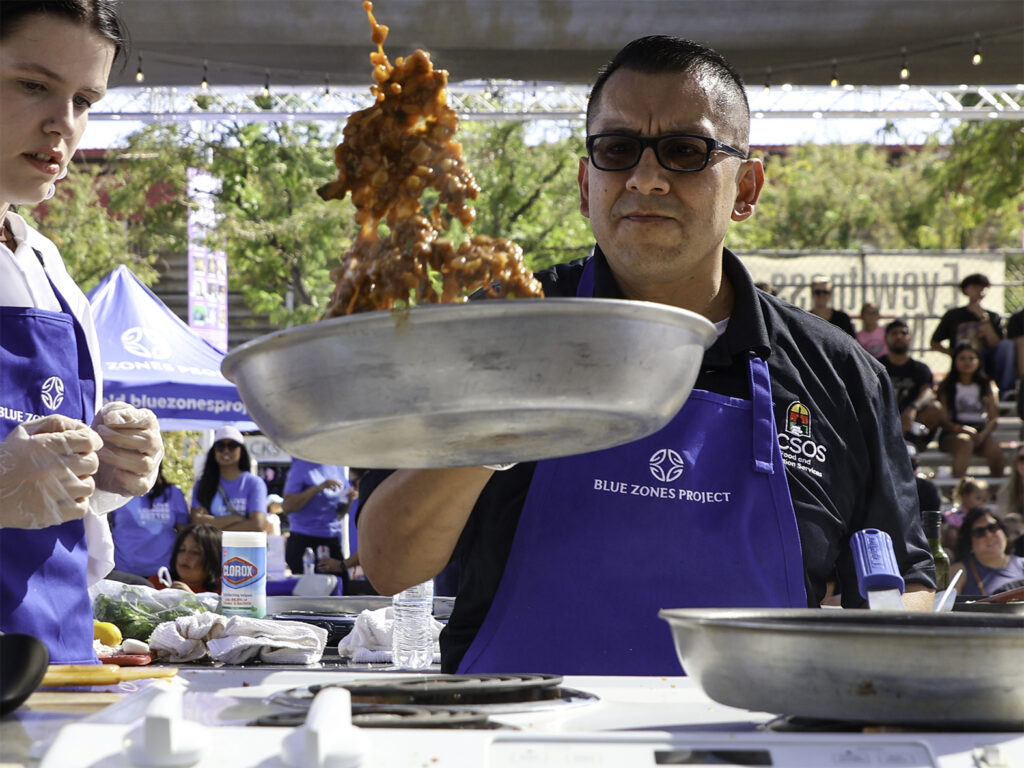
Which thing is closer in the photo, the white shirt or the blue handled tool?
the blue handled tool

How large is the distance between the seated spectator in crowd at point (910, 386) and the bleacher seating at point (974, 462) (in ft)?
0.79

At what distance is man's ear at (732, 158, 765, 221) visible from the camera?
2254 mm

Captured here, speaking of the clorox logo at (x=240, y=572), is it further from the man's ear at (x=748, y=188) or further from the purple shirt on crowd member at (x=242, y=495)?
the purple shirt on crowd member at (x=242, y=495)

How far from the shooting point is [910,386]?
1128cm

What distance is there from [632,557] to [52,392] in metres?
1.12

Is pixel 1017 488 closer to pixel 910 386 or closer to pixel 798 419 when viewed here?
pixel 910 386

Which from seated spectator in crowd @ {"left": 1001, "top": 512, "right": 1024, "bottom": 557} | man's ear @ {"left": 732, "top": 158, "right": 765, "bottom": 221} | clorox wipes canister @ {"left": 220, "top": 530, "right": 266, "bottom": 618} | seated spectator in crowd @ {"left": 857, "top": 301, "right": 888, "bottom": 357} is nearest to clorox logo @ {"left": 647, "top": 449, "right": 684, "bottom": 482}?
man's ear @ {"left": 732, "top": 158, "right": 765, "bottom": 221}

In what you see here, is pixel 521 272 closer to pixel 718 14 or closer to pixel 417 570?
pixel 417 570

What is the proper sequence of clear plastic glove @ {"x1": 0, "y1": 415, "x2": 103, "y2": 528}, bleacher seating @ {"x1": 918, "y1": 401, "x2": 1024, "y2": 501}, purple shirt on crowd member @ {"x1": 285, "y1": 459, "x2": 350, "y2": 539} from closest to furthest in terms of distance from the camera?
1. clear plastic glove @ {"x1": 0, "y1": 415, "x2": 103, "y2": 528}
2. purple shirt on crowd member @ {"x1": 285, "y1": 459, "x2": 350, "y2": 539}
3. bleacher seating @ {"x1": 918, "y1": 401, "x2": 1024, "y2": 501}

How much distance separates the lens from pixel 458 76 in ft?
24.4

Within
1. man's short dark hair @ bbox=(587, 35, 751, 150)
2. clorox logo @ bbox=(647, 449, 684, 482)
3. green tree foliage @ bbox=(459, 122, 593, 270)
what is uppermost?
green tree foliage @ bbox=(459, 122, 593, 270)

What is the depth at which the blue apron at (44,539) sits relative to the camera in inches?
77.7

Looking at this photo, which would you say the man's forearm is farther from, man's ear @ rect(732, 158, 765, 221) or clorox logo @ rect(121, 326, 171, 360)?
clorox logo @ rect(121, 326, 171, 360)

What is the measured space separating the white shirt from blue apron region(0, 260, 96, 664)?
0.04 metres
